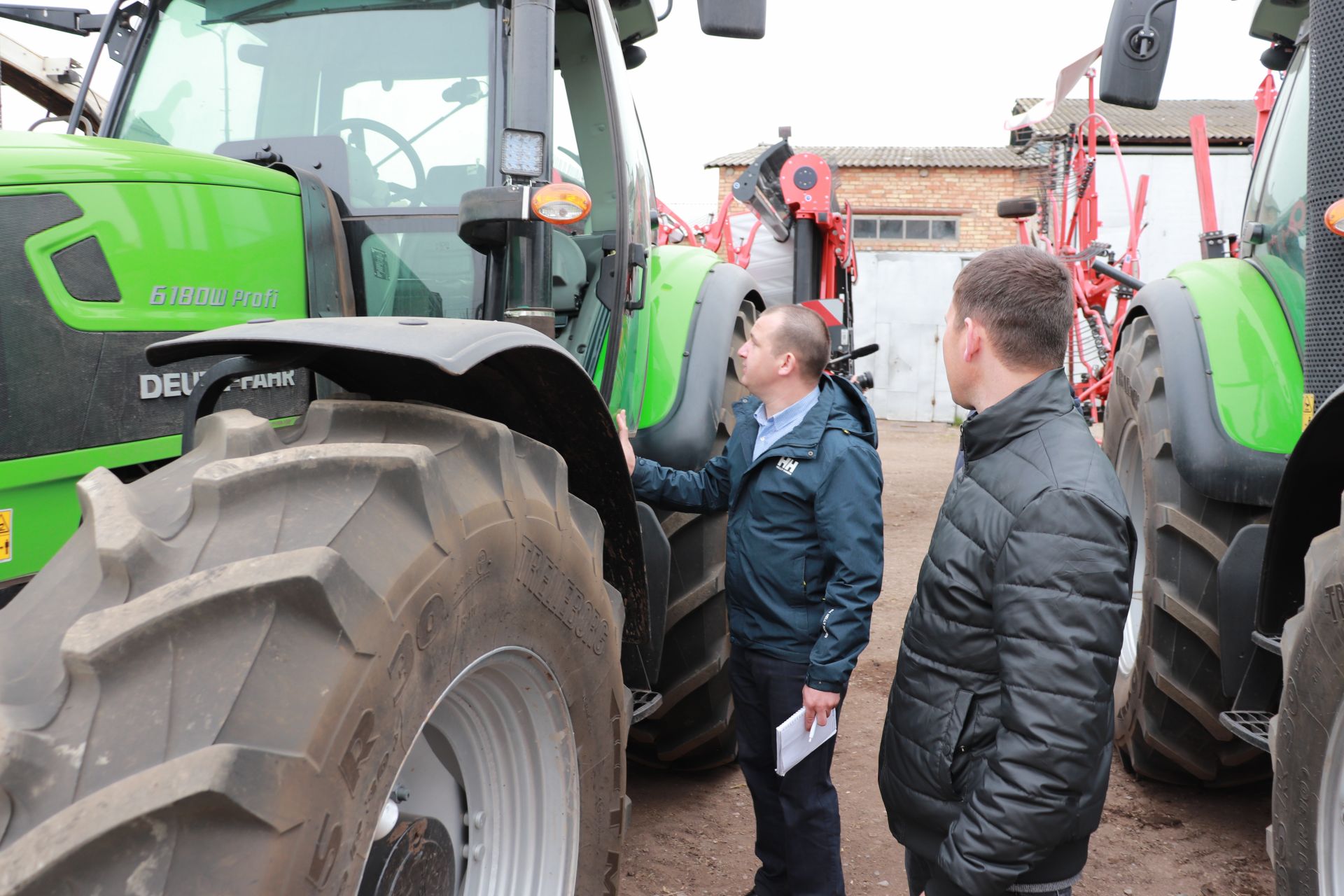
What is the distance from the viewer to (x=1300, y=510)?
7.36 ft

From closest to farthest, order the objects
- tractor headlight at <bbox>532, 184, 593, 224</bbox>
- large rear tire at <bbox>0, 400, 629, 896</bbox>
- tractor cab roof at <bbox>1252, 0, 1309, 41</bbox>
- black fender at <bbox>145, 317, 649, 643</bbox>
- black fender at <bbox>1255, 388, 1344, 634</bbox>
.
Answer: large rear tire at <bbox>0, 400, 629, 896</bbox> < black fender at <bbox>145, 317, 649, 643</bbox> < black fender at <bbox>1255, 388, 1344, 634</bbox> < tractor headlight at <bbox>532, 184, 593, 224</bbox> < tractor cab roof at <bbox>1252, 0, 1309, 41</bbox>

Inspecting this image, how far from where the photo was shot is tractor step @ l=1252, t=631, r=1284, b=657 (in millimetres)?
2348

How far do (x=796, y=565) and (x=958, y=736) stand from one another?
0.87 meters

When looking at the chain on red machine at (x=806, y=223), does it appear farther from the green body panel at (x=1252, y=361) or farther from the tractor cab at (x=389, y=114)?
the tractor cab at (x=389, y=114)

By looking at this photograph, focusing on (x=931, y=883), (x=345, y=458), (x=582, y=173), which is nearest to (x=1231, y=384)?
(x=931, y=883)

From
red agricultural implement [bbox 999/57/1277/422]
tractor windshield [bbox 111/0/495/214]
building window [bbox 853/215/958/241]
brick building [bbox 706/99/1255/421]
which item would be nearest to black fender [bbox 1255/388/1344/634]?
tractor windshield [bbox 111/0/495/214]

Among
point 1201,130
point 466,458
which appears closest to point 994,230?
point 1201,130

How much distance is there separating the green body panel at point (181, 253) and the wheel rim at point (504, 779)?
34.2 inches

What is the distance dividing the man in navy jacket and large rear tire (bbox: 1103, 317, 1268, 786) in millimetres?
959

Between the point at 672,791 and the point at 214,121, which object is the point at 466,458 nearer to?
the point at 214,121

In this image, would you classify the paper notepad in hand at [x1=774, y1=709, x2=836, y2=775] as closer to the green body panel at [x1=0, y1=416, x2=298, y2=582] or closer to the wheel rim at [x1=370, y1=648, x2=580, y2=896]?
the wheel rim at [x1=370, y1=648, x2=580, y2=896]

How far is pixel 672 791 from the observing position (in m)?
3.62

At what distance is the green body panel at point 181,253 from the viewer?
5.68ft

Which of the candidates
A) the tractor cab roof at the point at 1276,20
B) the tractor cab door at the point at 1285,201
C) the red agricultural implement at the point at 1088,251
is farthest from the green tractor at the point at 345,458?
the red agricultural implement at the point at 1088,251
